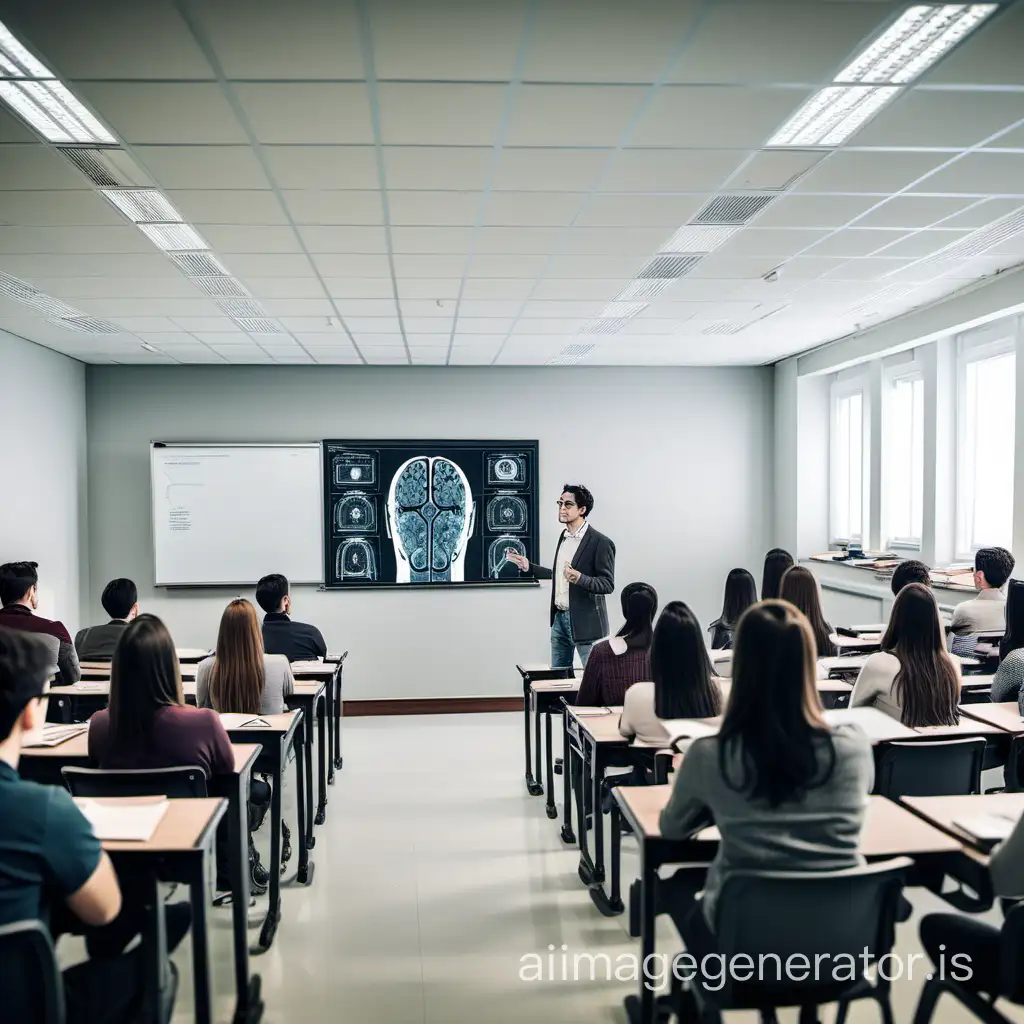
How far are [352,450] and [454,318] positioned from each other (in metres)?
2.17

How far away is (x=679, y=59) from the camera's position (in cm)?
231

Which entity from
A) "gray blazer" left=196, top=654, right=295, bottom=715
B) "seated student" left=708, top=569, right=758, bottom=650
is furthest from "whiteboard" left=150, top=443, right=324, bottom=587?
"seated student" left=708, top=569, right=758, bottom=650

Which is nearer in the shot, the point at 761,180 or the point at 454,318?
the point at 761,180

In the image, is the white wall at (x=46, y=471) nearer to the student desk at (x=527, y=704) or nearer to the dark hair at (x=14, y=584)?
the dark hair at (x=14, y=584)

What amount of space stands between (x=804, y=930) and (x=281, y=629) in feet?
11.4

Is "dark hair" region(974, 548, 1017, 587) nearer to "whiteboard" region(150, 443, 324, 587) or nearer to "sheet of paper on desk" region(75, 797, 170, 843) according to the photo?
"sheet of paper on desk" region(75, 797, 170, 843)

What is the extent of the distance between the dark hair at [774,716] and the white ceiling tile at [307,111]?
73.1 inches

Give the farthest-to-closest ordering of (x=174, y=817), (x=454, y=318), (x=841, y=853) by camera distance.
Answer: (x=454, y=318), (x=174, y=817), (x=841, y=853)

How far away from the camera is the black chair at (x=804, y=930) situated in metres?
1.80

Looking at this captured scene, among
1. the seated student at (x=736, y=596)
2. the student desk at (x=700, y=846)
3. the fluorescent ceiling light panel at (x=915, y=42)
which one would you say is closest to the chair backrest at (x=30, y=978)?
the student desk at (x=700, y=846)

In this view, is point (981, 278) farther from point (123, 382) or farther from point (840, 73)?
point (123, 382)

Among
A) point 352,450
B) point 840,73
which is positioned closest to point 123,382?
point 352,450

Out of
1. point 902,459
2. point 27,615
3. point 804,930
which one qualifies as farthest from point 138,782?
point 902,459

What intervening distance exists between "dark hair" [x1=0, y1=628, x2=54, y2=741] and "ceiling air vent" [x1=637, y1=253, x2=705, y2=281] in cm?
339
